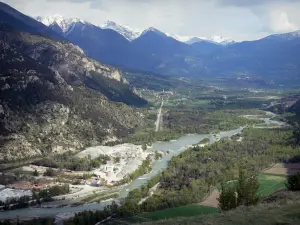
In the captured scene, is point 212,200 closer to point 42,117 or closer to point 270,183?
point 270,183

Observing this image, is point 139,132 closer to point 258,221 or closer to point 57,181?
point 57,181

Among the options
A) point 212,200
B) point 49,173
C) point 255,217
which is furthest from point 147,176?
point 255,217

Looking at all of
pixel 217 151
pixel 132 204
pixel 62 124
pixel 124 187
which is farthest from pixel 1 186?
pixel 217 151

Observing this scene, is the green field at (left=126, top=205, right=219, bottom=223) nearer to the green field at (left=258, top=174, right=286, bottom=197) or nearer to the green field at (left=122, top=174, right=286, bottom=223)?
the green field at (left=122, top=174, right=286, bottom=223)

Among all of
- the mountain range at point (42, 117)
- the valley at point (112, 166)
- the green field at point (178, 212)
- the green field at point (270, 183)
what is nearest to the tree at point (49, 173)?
the valley at point (112, 166)

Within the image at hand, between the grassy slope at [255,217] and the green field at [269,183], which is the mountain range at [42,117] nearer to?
the green field at [269,183]

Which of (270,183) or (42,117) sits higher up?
(42,117)
